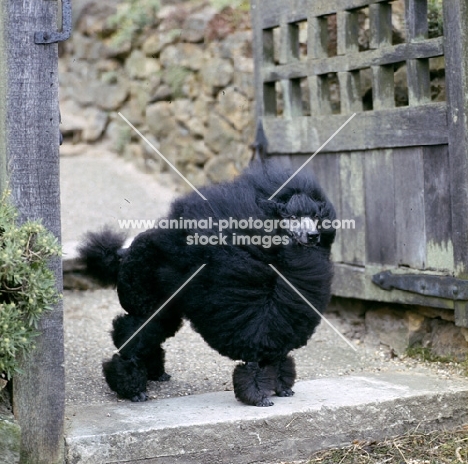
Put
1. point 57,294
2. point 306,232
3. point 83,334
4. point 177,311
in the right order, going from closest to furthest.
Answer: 1. point 57,294
2. point 306,232
3. point 177,311
4. point 83,334

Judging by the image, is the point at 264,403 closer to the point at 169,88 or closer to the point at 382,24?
the point at 382,24

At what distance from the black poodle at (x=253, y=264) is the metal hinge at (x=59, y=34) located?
1066 mm

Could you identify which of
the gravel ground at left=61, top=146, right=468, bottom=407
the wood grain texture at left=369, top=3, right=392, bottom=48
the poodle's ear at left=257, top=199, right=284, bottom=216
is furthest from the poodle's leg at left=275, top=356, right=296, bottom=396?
the wood grain texture at left=369, top=3, right=392, bottom=48

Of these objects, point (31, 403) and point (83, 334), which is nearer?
point (31, 403)

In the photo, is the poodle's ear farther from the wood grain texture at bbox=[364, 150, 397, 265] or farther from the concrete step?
the wood grain texture at bbox=[364, 150, 397, 265]

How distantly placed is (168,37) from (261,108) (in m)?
3.38

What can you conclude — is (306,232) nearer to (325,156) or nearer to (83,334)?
(325,156)

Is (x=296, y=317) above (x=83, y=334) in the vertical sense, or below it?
above

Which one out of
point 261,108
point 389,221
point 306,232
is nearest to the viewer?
point 306,232

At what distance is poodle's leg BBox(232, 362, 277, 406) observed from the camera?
4379 millimetres

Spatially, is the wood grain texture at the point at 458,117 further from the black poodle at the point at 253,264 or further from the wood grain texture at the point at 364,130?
the black poodle at the point at 253,264

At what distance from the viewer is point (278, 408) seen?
4.36 meters

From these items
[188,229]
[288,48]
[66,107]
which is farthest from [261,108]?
[66,107]

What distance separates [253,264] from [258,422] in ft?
2.62
